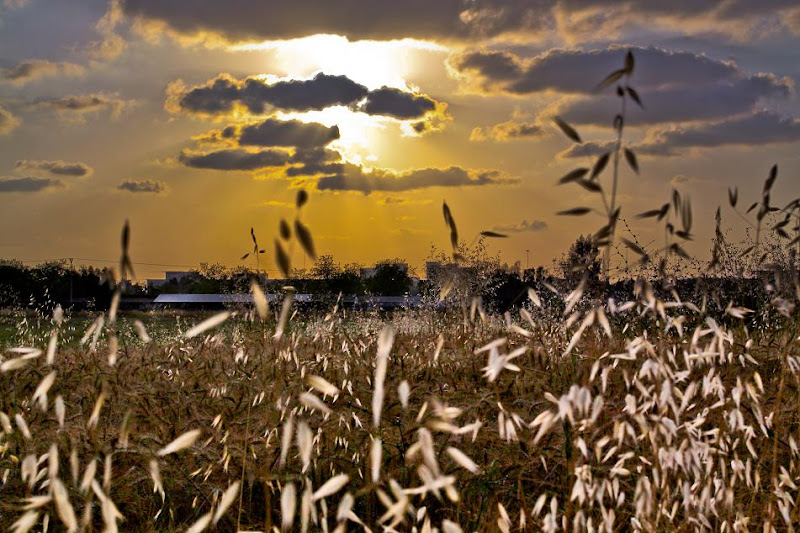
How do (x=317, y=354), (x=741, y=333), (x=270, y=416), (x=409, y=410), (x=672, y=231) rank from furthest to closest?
(x=741, y=333) < (x=317, y=354) < (x=270, y=416) < (x=409, y=410) < (x=672, y=231)

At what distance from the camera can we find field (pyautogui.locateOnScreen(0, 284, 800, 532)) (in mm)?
2941

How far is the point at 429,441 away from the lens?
197 centimetres

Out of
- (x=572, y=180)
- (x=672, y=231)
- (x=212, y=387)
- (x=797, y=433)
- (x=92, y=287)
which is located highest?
(x=572, y=180)

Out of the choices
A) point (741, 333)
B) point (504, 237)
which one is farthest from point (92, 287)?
point (504, 237)

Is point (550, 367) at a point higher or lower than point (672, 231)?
lower

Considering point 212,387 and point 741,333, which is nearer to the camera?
point 212,387

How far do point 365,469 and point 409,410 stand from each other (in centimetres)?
76

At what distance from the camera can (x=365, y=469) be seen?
14.4ft

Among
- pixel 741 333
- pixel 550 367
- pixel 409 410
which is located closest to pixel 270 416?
pixel 409 410

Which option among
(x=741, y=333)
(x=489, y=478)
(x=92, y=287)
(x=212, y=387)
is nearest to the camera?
(x=489, y=478)

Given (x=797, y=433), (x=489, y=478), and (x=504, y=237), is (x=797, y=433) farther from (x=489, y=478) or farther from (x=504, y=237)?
(x=504, y=237)

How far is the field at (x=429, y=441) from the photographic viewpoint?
294cm

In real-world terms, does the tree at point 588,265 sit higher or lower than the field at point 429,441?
higher

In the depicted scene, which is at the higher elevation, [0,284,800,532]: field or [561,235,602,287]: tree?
[561,235,602,287]: tree
